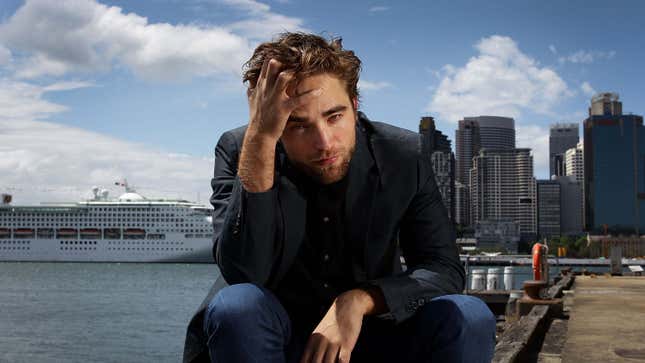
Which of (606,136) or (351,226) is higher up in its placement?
(606,136)

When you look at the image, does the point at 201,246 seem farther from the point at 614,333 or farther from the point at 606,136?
the point at 606,136

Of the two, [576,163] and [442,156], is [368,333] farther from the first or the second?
[576,163]

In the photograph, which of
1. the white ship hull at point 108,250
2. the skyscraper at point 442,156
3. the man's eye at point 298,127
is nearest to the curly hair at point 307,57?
the man's eye at point 298,127

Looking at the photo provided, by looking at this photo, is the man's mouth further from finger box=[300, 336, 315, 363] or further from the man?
finger box=[300, 336, 315, 363]

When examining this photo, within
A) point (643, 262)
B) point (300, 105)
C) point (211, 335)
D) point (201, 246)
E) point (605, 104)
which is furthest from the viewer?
point (605, 104)

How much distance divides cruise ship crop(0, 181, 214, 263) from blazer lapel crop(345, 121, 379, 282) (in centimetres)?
5603

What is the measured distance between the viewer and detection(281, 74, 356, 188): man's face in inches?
65.6

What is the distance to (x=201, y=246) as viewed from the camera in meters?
57.5

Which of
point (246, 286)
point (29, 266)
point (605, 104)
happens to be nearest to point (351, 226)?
point (246, 286)

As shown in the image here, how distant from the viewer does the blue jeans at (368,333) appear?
4.92 ft

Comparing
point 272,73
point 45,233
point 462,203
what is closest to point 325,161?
point 272,73

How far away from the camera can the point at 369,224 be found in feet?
5.72

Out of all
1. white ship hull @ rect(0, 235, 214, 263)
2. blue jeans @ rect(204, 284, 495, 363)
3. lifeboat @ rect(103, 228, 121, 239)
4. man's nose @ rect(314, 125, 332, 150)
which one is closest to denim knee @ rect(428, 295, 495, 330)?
blue jeans @ rect(204, 284, 495, 363)

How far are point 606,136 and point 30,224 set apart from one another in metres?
94.3
